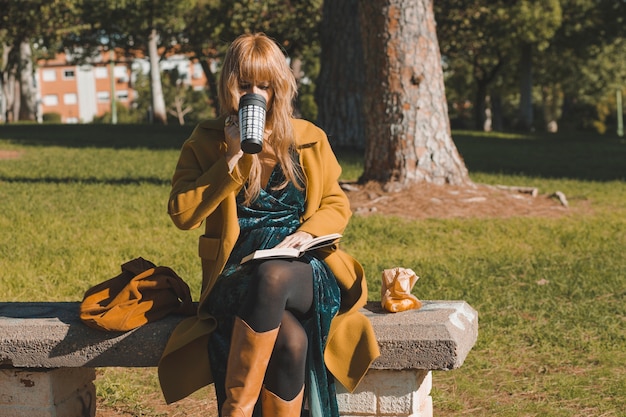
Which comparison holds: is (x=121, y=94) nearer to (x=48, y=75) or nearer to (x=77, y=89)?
(x=77, y=89)

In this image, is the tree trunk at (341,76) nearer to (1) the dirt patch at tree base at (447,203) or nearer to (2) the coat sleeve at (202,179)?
(1) the dirt patch at tree base at (447,203)

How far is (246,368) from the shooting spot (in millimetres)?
3303

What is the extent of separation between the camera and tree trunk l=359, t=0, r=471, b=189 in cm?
949

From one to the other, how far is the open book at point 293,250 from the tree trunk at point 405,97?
6.20 m

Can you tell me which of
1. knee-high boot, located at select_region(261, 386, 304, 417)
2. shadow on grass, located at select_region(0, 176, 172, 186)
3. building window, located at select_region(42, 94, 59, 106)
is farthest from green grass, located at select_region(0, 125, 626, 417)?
building window, located at select_region(42, 94, 59, 106)

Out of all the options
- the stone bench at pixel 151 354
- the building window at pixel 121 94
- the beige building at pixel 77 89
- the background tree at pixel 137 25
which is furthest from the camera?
the building window at pixel 121 94

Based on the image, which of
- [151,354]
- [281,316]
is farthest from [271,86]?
[151,354]

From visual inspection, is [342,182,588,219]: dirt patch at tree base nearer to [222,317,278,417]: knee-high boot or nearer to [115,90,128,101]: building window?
[222,317,278,417]: knee-high boot

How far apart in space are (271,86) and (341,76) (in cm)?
1202

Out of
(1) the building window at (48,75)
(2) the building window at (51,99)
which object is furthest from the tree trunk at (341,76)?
(1) the building window at (48,75)

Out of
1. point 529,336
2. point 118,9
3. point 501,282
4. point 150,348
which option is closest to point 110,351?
point 150,348

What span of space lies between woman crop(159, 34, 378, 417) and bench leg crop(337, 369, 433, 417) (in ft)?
0.47

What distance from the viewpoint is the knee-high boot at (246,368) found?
130 inches

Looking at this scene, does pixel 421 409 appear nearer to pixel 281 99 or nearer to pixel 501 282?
pixel 281 99
